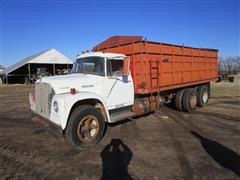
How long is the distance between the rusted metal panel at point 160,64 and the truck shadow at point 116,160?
2.12 metres

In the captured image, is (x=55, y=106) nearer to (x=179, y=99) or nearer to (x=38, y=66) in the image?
(x=179, y=99)

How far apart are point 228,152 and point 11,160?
16.8ft

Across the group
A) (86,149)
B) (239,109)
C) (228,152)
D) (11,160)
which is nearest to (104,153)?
(86,149)

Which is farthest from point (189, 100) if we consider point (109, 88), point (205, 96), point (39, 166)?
point (39, 166)

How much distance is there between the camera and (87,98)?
4832 millimetres

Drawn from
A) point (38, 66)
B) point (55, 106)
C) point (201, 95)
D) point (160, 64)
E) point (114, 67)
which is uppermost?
point (38, 66)

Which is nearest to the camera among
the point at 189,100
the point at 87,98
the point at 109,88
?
the point at 87,98

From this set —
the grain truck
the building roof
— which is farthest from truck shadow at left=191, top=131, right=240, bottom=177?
the building roof

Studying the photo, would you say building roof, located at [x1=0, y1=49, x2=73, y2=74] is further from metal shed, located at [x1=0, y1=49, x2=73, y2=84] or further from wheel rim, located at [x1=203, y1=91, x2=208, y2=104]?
wheel rim, located at [x1=203, y1=91, x2=208, y2=104]

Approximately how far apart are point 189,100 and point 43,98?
6.47 meters

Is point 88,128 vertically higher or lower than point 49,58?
lower

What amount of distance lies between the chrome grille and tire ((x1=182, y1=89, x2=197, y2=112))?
6207 millimetres

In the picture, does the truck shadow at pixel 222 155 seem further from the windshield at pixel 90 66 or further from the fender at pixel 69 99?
the windshield at pixel 90 66

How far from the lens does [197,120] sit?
24.3 feet
